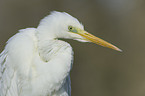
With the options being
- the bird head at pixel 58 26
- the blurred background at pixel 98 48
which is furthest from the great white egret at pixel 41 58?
the blurred background at pixel 98 48

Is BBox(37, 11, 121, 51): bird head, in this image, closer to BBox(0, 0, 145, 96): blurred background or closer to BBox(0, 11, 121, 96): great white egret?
BBox(0, 11, 121, 96): great white egret

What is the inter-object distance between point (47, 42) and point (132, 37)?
4.71 m

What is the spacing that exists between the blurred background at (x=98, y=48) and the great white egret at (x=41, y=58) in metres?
3.44

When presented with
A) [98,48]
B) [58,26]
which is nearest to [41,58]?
[58,26]

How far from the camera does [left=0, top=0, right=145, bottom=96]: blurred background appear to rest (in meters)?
6.50

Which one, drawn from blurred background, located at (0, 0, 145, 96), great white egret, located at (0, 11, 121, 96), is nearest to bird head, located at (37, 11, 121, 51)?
great white egret, located at (0, 11, 121, 96)

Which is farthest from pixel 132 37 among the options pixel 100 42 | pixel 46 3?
pixel 100 42

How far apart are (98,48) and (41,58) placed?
3981 millimetres

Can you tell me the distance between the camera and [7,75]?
297cm

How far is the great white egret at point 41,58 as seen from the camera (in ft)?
9.00

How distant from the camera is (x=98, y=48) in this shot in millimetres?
6695

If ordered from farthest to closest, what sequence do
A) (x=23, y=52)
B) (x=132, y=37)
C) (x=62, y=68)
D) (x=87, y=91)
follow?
(x=132, y=37), (x=87, y=91), (x=23, y=52), (x=62, y=68)

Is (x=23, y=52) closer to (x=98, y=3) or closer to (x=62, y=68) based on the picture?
(x=62, y=68)

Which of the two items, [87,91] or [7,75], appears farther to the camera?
[87,91]
